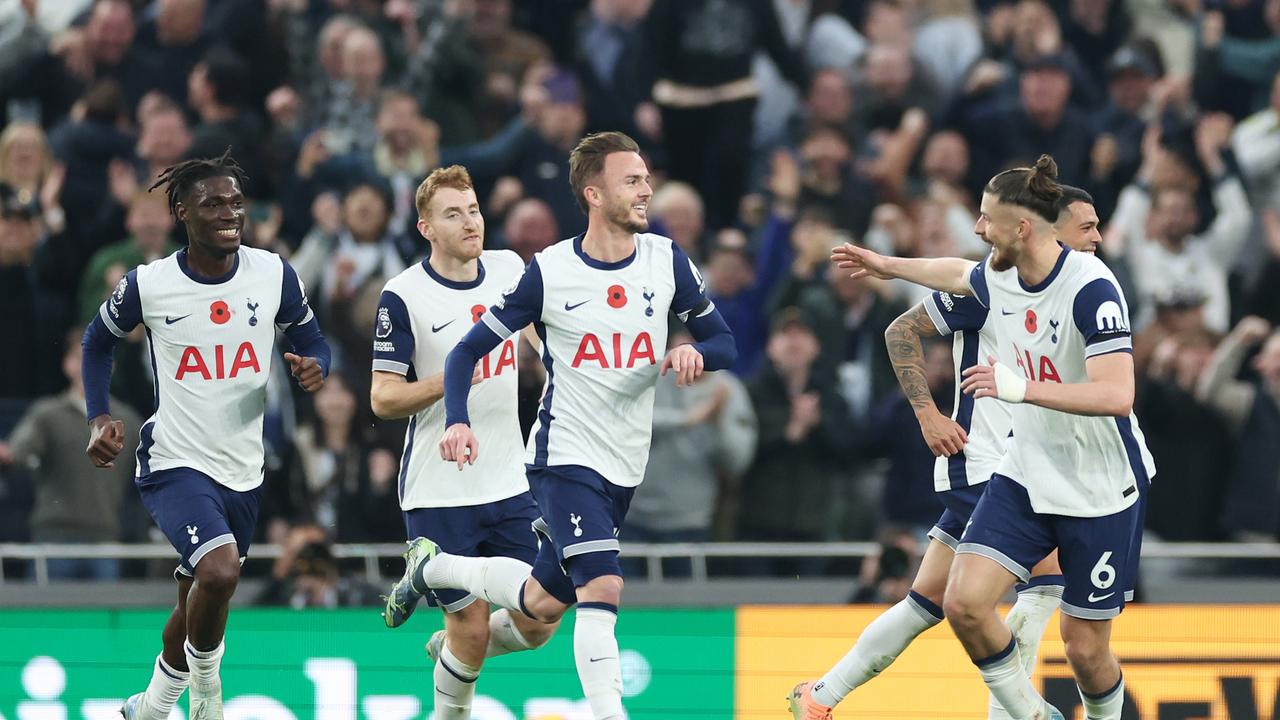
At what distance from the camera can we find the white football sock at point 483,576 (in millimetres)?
8773

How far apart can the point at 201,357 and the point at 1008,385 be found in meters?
3.66

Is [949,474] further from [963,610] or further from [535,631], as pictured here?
[535,631]

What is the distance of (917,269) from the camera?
8875 millimetres

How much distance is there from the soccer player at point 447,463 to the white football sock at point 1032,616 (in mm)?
2097

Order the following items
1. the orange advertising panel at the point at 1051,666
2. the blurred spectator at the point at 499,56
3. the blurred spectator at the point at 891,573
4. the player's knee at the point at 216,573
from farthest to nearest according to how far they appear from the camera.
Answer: the blurred spectator at the point at 499,56 → the blurred spectator at the point at 891,573 → the orange advertising panel at the point at 1051,666 → the player's knee at the point at 216,573

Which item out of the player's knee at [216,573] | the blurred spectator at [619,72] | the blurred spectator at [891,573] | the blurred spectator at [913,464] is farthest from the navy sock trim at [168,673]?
the blurred spectator at [619,72]

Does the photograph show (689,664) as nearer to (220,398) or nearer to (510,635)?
(510,635)

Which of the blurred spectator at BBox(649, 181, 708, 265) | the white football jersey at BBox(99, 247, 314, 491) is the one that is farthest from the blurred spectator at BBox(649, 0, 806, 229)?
the white football jersey at BBox(99, 247, 314, 491)

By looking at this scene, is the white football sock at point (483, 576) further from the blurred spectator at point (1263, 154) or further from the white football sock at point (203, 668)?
the blurred spectator at point (1263, 154)

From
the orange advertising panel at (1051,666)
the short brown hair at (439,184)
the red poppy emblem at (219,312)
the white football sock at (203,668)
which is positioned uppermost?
the short brown hair at (439,184)

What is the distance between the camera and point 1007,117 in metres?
13.9

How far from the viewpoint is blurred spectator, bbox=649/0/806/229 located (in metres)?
14.5

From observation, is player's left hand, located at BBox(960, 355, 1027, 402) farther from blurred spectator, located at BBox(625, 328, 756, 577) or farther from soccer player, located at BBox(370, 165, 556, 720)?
blurred spectator, located at BBox(625, 328, 756, 577)

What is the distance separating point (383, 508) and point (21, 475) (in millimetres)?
2368
